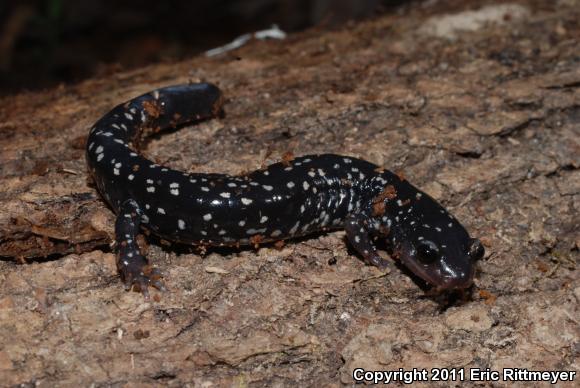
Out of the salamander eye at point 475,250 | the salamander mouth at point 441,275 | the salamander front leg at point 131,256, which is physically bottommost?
the salamander mouth at point 441,275

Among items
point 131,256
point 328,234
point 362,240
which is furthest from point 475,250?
point 131,256

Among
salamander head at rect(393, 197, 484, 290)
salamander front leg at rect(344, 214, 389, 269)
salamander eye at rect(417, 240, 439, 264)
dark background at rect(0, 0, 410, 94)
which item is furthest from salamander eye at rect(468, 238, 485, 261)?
dark background at rect(0, 0, 410, 94)

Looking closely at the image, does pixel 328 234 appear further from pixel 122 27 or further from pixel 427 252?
pixel 122 27

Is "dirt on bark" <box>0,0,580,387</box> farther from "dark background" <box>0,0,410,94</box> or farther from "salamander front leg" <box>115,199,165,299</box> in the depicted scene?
"dark background" <box>0,0,410,94</box>

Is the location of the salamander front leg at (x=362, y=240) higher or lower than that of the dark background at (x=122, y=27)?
lower

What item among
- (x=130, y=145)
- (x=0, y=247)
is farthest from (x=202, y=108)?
(x=0, y=247)

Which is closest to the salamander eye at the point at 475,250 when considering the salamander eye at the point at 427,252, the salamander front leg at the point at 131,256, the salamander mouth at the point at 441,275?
the salamander mouth at the point at 441,275

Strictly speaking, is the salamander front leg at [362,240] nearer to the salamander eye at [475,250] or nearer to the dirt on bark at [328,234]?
the dirt on bark at [328,234]
